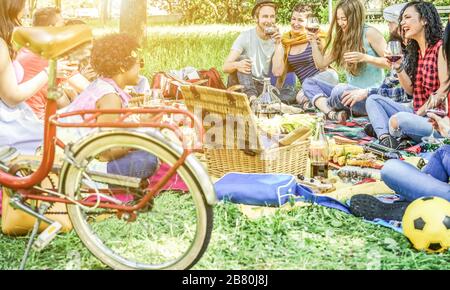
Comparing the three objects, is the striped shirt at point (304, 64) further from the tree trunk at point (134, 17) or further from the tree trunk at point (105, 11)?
the tree trunk at point (105, 11)

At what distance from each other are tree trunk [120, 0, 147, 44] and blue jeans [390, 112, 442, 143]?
1.99 metres

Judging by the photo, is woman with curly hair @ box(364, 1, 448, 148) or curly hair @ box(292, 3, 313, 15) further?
curly hair @ box(292, 3, 313, 15)

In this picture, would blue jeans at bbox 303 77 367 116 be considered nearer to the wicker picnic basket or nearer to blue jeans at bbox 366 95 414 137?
blue jeans at bbox 366 95 414 137

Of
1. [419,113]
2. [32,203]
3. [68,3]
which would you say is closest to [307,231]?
[32,203]

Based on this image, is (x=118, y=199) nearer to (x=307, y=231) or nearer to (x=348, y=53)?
(x=307, y=231)

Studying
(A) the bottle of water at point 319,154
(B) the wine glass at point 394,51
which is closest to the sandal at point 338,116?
(B) the wine glass at point 394,51

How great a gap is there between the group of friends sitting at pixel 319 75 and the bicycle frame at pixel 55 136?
0.33 metres

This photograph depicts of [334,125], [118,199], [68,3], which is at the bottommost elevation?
[334,125]

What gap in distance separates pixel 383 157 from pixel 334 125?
1.01 m

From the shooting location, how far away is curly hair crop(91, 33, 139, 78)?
147 inches

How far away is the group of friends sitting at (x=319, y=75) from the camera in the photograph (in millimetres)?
3773

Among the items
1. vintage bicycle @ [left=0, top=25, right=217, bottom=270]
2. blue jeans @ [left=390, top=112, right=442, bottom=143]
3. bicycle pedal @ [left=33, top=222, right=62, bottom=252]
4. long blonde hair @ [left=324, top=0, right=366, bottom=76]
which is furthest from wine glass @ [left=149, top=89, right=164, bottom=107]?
blue jeans @ [left=390, top=112, right=442, bottom=143]

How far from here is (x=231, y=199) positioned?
4.08m
